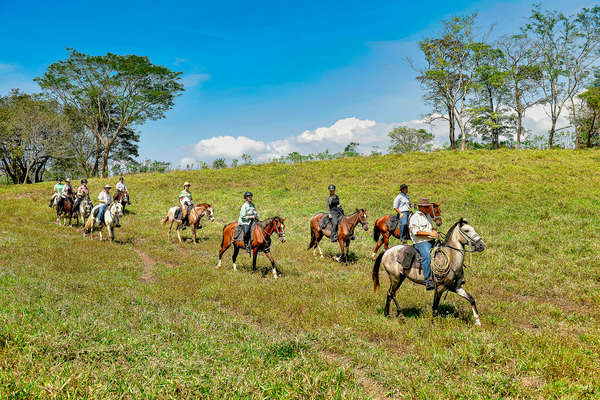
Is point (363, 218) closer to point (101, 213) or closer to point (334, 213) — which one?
point (334, 213)

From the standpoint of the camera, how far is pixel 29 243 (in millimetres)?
14375

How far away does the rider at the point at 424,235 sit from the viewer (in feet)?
22.6

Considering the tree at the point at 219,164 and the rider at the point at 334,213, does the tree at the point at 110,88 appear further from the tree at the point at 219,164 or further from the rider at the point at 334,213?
the rider at the point at 334,213

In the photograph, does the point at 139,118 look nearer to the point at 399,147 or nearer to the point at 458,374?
the point at 458,374

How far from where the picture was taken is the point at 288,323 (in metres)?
6.97

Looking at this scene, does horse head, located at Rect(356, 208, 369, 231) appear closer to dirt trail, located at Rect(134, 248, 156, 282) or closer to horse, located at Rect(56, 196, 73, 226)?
dirt trail, located at Rect(134, 248, 156, 282)

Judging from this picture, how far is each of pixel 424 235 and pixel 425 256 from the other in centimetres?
47

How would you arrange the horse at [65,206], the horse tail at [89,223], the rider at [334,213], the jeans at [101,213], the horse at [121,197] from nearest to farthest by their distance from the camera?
the rider at [334,213] → the jeans at [101,213] → the horse tail at [89,223] → the horse at [65,206] → the horse at [121,197]

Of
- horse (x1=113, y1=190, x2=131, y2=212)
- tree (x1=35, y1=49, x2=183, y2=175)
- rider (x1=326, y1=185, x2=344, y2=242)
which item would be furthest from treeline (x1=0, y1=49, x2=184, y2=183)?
rider (x1=326, y1=185, x2=344, y2=242)

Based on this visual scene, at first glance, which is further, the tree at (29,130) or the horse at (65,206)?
the tree at (29,130)

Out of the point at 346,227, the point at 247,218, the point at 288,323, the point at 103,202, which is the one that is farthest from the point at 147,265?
the point at 346,227

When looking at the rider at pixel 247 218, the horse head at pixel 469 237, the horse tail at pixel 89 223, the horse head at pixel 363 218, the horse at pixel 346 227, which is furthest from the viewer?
the horse tail at pixel 89 223

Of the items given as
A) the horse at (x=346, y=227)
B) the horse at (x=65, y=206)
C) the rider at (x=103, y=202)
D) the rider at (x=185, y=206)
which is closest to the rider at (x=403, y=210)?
the horse at (x=346, y=227)

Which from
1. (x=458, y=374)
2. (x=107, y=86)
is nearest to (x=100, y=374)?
(x=458, y=374)
